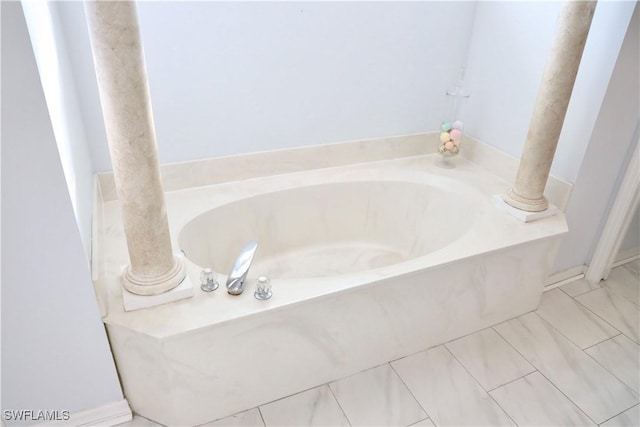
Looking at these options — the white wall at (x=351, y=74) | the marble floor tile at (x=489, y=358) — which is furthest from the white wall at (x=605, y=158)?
the marble floor tile at (x=489, y=358)

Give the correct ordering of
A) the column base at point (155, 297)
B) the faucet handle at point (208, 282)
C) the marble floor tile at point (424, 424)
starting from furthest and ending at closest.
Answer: the marble floor tile at point (424, 424), the faucet handle at point (208, 282), the column base at point (155, 297)

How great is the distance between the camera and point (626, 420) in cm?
160

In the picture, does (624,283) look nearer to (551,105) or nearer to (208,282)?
(551,105)

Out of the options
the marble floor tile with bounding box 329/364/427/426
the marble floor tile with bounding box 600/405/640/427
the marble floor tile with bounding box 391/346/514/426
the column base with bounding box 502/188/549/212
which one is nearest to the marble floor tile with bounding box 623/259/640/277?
the column base with bounding box 502/188/549/212

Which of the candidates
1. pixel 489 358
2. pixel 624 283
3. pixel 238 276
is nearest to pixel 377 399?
pixel 489 358

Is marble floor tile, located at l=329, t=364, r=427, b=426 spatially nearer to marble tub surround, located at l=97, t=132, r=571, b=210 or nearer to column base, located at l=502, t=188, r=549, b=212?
column base, located at l=502, t=188, r=549, b=212

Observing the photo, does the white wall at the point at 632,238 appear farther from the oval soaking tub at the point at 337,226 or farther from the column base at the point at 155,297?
the column base at the point at 155,297

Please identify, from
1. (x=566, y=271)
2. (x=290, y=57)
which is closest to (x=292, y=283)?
(x=290, y=57)

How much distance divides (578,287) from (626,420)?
0.83 metres

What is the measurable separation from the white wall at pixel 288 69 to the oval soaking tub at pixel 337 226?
28 cm

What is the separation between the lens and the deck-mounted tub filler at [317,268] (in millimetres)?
1371

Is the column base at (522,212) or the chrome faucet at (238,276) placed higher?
the chrome faucet at (238,276)

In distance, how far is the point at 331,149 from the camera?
229cm

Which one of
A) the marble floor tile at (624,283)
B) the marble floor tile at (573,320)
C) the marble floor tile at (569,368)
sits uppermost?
the marble floor tile at (569,368)
